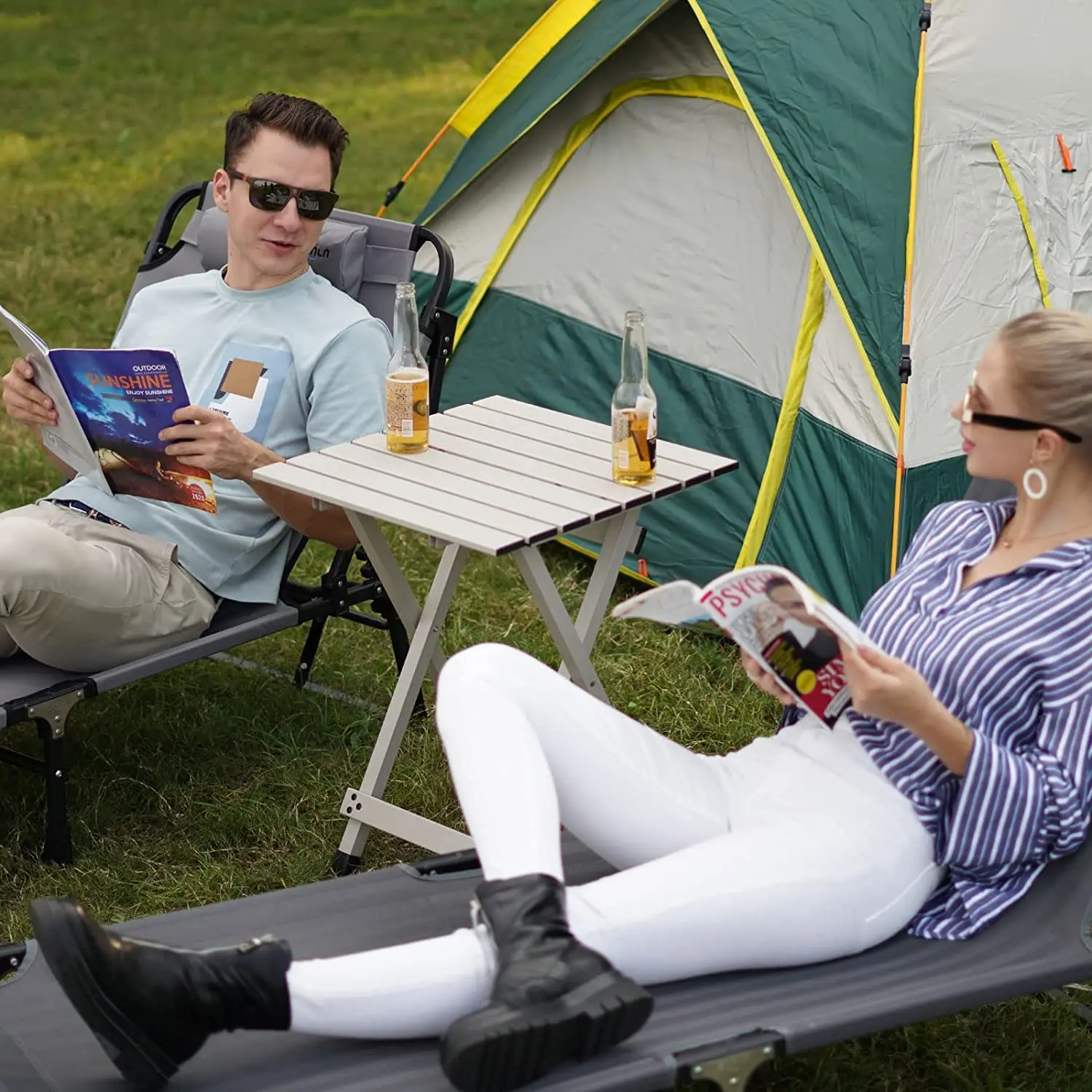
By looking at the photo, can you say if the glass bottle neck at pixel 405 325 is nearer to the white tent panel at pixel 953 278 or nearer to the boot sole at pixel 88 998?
the white tent panel at pixel 953 278

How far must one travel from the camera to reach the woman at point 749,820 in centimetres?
225

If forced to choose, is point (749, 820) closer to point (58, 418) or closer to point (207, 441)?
point (207, 441)

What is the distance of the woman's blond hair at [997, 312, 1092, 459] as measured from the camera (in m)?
2.58

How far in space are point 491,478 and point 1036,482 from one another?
1.10 meters

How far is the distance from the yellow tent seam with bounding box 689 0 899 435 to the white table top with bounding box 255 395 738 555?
964 millimetres

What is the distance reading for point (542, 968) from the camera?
2.22 meters

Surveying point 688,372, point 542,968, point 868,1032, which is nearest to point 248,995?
point 542,968

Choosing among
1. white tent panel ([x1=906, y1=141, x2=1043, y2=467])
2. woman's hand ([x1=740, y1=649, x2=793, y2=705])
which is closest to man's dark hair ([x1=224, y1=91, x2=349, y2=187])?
white tent panel ([x1=906, y1=141, x2=1043, y2=467])

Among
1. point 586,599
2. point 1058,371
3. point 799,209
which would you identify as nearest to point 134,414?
point 586,599

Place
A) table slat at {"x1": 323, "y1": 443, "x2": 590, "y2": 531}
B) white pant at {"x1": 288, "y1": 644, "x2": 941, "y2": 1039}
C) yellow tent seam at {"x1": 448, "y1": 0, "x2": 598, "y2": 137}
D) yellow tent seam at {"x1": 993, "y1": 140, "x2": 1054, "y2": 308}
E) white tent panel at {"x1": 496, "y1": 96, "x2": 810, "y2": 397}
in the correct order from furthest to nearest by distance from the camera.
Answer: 1. yellow tent seam at {"x1": 448, "y1": 0, "x2": 598, "y2": 137}
2. white tent panel at {"x1": 496, "y1": 96, "x2": 810, "y2": 397}
3. yellow tent seam at {"x1": 993, "y1": 140, "x2": 1054, "y2": 308}
4. table slat at {"x1": 323, "y1": 443, "x2": 590, "y2": 531}
5. white pant at {"x1": 288, "y1": 644, "x2": 941, "y2": 1039}

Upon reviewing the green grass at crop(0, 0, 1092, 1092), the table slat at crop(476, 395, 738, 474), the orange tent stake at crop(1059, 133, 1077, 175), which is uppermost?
the orange tent stake at crop(1059, 133, 1077, 175)

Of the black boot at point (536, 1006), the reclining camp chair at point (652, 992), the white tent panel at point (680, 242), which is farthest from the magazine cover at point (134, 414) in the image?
the white tent panel at point (680, 242)

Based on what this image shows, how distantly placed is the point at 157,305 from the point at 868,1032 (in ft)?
7.84

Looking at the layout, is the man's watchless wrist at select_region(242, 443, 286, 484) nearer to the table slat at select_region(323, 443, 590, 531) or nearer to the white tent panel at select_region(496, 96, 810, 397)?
the table slat at select_region(323, 443, 590, 531)
